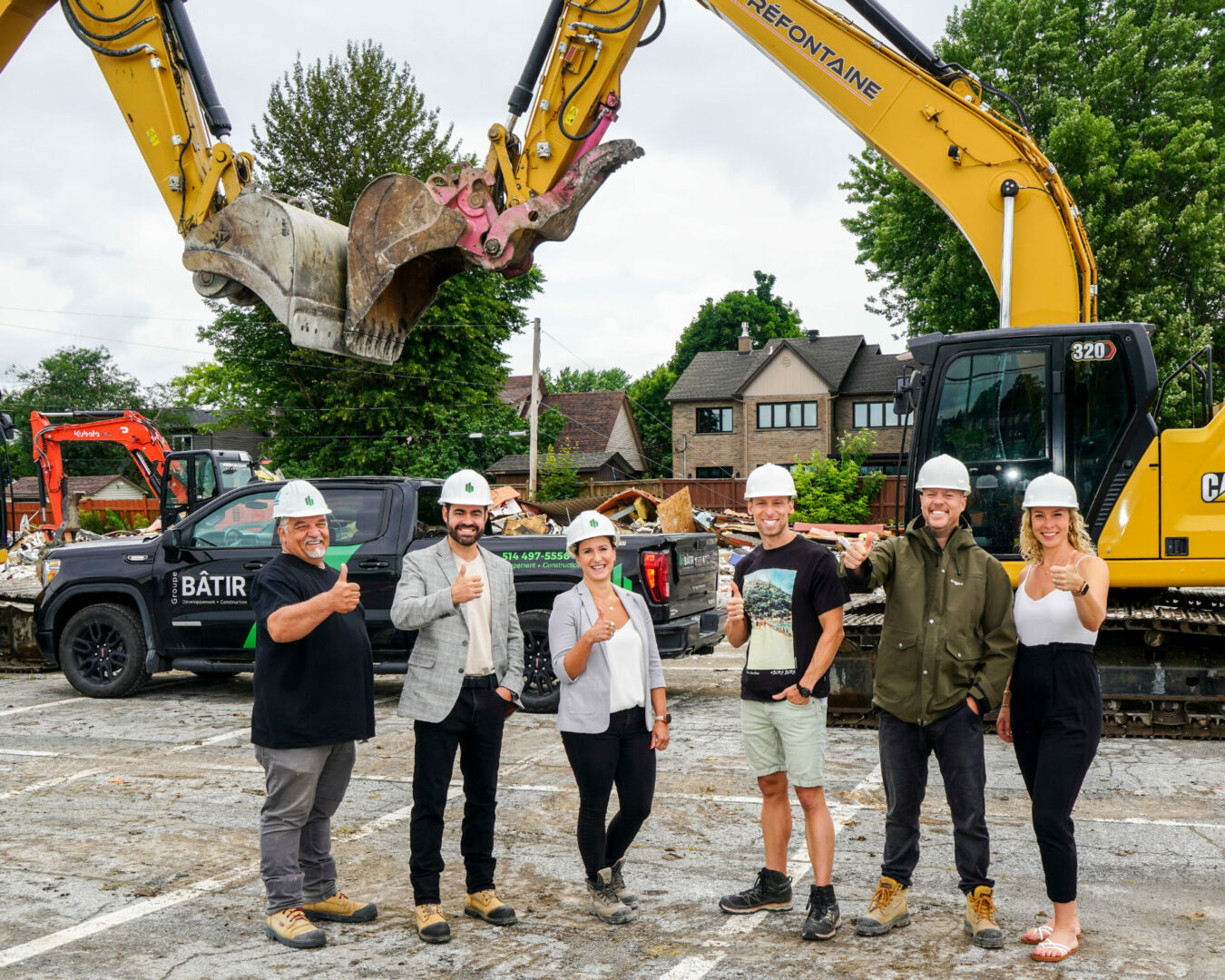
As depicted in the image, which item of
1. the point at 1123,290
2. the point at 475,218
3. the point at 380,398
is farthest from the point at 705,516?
the point at 475,218

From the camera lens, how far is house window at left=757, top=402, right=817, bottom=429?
51344mm

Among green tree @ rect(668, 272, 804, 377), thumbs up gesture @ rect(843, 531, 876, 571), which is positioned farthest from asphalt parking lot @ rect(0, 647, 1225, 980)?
green tree @ rect(668, 272, 804, 377)

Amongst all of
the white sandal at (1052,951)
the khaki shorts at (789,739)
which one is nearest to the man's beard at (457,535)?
the khaki shorts at (789,739)

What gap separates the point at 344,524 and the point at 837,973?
710 cm

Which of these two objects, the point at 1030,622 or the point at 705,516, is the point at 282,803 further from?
the point at 705,516

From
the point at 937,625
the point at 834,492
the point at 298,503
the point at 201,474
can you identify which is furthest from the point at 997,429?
the point at 834,492

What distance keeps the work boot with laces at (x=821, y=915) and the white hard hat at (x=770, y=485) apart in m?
1.68

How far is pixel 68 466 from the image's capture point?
7894cm

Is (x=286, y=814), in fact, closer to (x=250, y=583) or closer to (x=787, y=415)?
(x=250, y=583)

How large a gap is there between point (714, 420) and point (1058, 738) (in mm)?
49156

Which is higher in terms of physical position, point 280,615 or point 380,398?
point 380,398

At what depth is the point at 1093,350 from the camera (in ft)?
26.9

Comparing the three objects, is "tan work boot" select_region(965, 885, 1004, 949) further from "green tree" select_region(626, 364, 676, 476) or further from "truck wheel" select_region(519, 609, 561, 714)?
"green tree" select_region(626, 364, 676, 476)

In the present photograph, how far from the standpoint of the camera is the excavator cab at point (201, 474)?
2216cm
